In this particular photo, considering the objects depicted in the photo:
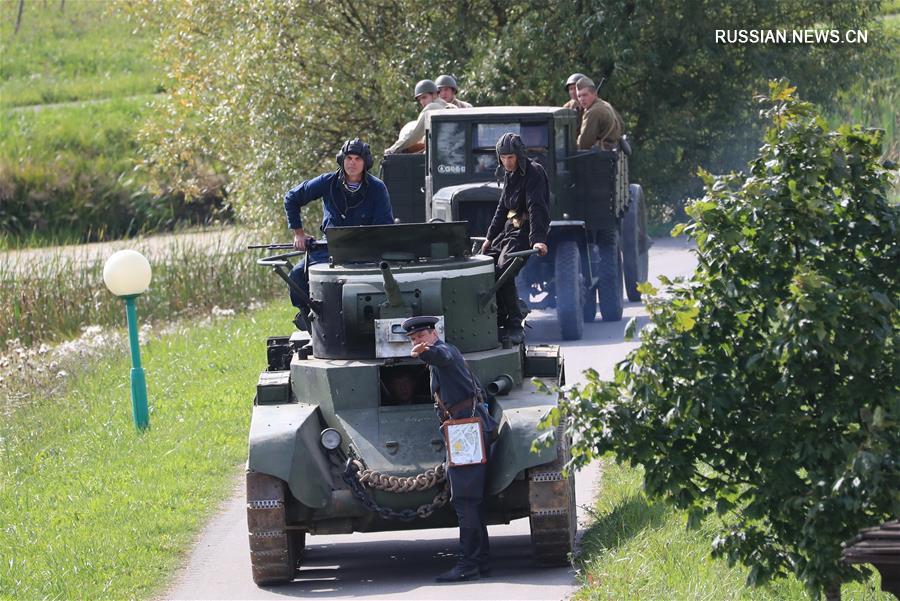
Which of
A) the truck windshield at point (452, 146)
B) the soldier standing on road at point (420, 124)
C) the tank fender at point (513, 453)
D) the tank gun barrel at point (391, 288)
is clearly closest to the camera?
the tank fender at point (513, 453)

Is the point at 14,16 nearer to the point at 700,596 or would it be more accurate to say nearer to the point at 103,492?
the point at 103,492

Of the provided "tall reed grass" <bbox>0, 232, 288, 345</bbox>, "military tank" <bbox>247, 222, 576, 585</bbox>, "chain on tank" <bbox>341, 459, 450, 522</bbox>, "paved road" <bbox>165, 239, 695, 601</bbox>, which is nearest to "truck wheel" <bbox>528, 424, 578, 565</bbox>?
"military tank" <bbox>247, 222, 576, 585</bbox>

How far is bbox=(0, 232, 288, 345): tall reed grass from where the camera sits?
21781 mm

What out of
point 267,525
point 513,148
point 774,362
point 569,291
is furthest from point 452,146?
point 774,362

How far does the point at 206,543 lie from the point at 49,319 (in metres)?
12.3

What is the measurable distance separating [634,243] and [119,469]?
351 inches

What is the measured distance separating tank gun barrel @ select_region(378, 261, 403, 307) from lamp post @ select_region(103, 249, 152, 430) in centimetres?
461

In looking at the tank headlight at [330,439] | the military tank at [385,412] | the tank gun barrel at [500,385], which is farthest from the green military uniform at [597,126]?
the tank headlight at [330,439]

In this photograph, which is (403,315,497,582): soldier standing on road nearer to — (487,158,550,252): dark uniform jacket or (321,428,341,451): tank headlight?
(321,428,341,451): tank headlight

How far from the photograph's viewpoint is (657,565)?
321 inches

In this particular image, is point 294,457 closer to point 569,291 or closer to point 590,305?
point 569,291

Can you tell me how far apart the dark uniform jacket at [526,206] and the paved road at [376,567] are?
73.3 inches

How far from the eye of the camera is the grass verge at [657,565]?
7.48 metres

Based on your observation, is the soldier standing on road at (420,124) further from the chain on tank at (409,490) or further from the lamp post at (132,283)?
the chain on tank at (409,490)
